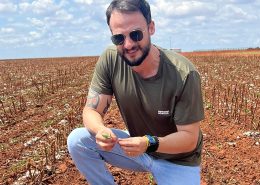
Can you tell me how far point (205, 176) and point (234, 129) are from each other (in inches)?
115

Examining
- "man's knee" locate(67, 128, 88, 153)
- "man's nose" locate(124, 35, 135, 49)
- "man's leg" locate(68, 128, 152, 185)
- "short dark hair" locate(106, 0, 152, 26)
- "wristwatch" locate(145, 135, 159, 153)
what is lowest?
"man's leg" locate(68, 128, 152, 185)

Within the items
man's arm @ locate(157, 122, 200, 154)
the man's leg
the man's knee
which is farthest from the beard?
the man's knee

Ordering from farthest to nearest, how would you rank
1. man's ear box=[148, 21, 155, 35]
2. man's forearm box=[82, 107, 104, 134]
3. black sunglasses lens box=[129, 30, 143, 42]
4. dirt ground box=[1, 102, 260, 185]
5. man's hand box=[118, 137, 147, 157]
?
1. dirt ground box=[1, 102, 260, 185]
2. man's forearm box=[82, 107, 104, 134]
3. man's ear box=[148, 21, 155, 35]
4. black sunglasses lens box=[129, 30, 143, 42]
5. man's hand box=[118, 137, 147, 157]

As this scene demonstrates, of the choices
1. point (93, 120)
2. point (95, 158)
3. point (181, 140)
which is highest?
point (93, 120)

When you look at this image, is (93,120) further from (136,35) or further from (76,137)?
(136,35)

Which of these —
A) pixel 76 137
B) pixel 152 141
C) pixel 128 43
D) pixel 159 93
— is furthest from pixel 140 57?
pixel 76 137

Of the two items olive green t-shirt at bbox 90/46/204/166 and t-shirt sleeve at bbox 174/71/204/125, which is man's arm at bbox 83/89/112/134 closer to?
olive green t-shirt at bbox 90/46/204/166

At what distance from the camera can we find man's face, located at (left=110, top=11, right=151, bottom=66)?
15.1 ft

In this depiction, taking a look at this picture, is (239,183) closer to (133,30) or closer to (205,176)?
(205,176)

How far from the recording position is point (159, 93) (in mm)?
4797

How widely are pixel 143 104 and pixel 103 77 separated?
0.60m

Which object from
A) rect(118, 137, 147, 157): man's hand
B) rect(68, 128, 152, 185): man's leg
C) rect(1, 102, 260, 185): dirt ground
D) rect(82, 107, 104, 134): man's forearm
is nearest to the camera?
rect(118, 137, 147, 157): man's hand

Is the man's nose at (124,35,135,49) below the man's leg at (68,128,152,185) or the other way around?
the other way around

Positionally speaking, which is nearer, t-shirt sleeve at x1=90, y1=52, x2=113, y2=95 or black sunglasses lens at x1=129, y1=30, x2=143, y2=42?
black sunglasses lens at x1=129, y1=30, x2=143, y2=42
